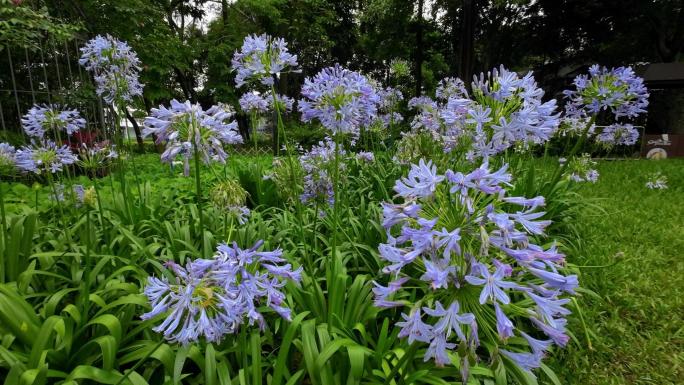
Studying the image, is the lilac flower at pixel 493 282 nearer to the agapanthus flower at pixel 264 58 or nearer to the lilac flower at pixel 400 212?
the lilac flower at pixel 400 212

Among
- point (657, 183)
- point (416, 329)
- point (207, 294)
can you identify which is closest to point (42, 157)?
point (207, 294)

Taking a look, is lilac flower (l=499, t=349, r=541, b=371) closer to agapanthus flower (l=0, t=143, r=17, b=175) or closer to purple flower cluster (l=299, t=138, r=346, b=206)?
purple flower cluster (l=299, t=138, r=346, b=206)

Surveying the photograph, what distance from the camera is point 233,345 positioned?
1980 millimetres

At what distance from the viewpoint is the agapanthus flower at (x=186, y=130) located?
1644mm

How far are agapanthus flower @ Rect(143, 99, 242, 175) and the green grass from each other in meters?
2.23

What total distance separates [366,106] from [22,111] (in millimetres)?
7530

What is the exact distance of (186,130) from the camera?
5.53 ft

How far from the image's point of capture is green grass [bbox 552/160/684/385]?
2611 millimetres

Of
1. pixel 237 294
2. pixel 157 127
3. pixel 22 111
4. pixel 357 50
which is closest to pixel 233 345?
pixel 237 294

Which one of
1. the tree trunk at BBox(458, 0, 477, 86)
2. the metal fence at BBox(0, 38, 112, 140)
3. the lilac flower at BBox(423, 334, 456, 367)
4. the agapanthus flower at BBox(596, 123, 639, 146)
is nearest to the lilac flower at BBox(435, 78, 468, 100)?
the agapanthus flower at BBox(596, 123, 639, 146)

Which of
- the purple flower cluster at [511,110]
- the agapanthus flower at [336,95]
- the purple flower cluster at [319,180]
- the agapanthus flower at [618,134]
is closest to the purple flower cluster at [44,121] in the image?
the purple flower cluster at [319,180]

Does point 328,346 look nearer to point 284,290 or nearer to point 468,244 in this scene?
point 284,290

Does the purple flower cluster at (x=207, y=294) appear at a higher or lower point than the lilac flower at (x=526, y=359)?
higher

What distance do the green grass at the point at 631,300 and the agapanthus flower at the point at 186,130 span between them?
7.32 feet
